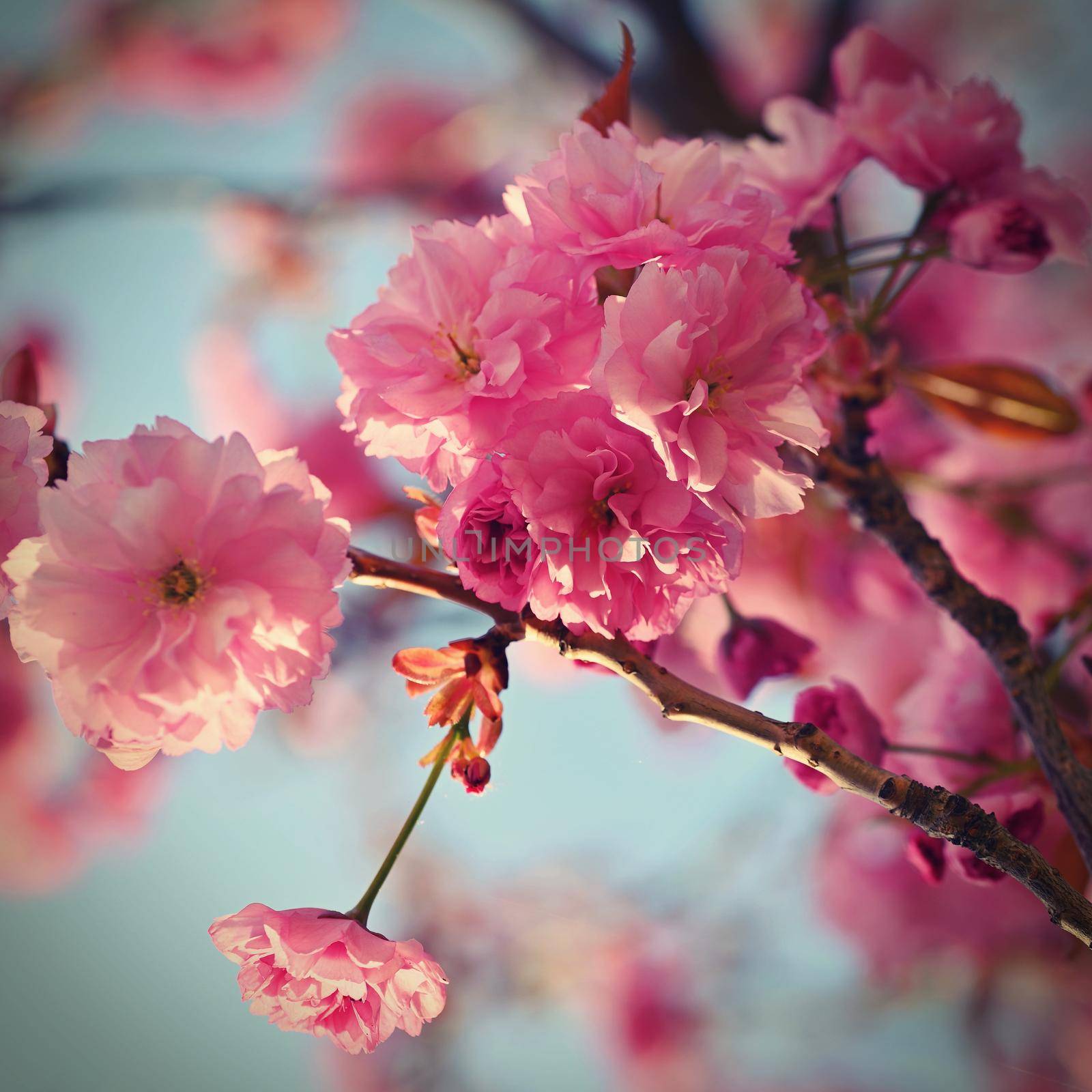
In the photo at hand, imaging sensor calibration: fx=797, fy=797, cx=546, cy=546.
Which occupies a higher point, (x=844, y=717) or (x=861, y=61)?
(x=861, y=61)

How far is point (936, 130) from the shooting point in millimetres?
349

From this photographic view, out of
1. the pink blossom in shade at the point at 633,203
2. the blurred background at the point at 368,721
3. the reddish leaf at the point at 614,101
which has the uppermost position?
the reddish leaf at the point at 614,101

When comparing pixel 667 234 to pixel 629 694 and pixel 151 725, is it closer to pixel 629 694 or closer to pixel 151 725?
pixel 151 725

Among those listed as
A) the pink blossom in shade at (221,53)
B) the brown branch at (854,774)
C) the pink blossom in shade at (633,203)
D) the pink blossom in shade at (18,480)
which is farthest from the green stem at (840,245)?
the pink blossom in shade at (221,53)

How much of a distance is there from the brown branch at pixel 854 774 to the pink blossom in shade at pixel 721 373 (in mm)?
55

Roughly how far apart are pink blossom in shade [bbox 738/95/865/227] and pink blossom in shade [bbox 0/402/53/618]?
1.01ft

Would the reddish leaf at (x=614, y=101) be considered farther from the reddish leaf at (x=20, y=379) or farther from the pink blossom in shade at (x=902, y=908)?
the pink blossom in shade at (x=902, y=908)

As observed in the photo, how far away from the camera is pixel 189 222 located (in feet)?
2.90

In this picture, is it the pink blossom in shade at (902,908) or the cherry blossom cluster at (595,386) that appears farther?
the pink blossom in shade at (902,908)

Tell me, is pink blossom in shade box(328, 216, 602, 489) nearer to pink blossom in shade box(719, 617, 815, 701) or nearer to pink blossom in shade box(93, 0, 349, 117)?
pink blossom in shade box(719, 617, 815, 701)

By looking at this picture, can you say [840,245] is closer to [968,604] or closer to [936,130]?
[936,130]

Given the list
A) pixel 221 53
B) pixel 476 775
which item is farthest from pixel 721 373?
pixel 221 53

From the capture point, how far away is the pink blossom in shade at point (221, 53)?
91cm

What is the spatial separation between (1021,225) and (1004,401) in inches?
6.4
